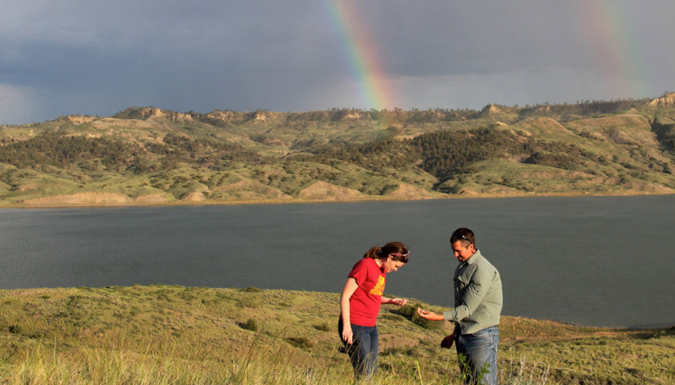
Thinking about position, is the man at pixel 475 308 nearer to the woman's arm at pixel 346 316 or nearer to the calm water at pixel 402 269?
the woman's arm at pixel 346 316

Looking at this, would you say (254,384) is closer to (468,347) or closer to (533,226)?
(468,347)

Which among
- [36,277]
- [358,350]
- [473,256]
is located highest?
[473,256]

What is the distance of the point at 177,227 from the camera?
4727 inches

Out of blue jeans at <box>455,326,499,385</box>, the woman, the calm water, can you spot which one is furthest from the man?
the calm water

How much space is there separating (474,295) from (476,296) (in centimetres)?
3

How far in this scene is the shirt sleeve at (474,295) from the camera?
7.38 meters

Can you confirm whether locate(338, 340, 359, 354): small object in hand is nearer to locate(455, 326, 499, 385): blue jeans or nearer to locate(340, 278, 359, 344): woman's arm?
locate(340, 278, 359, 344): woman's arm

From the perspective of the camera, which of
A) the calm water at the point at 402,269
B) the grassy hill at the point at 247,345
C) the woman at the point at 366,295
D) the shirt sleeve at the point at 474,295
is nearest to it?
the grassy hill at the point at 247,345

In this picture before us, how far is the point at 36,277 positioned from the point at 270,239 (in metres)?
42.5

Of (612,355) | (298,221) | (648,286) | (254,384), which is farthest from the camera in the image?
(298,221)

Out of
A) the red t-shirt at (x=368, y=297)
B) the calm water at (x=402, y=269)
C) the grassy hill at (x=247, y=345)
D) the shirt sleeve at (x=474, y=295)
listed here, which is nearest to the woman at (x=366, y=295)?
the red t-shirt at (x=368, y=297)

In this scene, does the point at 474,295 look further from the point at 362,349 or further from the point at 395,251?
the point at 362,349

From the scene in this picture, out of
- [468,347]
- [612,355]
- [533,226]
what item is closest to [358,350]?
[468,347]

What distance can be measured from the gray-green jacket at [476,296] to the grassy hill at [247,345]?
39.2 inches
